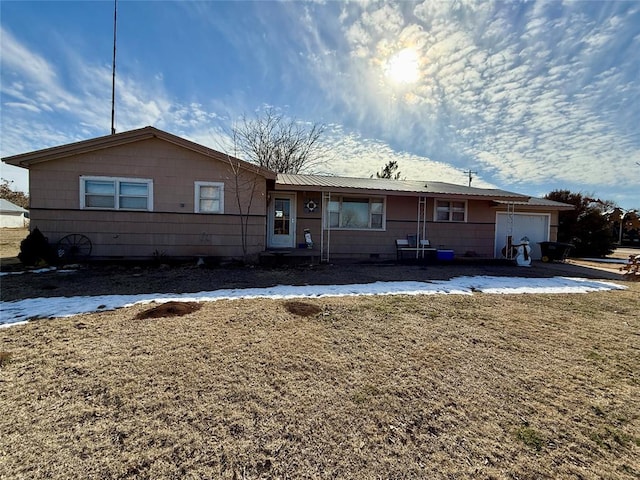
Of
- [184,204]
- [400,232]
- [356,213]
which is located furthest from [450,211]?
[184,204]

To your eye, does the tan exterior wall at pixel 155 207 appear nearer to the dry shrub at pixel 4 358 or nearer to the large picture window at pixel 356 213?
the large picture window at pixel 356 213

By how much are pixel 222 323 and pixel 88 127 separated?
16328 millimetres

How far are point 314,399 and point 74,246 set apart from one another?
927cm

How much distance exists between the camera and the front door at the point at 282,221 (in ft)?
34.5

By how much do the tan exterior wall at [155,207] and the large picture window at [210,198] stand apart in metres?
0.13

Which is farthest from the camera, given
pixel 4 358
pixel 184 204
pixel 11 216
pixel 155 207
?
pixel 11 216

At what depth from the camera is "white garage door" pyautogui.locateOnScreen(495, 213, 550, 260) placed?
12.8 meters

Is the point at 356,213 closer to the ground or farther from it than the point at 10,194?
closer to the ground

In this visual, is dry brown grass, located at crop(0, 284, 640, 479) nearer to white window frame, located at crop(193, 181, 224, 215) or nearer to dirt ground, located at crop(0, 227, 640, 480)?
dirt ground, located at crop(0, 227, 640, 480)

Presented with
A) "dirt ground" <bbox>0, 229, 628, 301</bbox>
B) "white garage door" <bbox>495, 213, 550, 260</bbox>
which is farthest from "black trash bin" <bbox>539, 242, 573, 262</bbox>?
"dirt ground" <bbox>0, 229, 628, 301</bbox>

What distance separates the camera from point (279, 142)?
885 inches

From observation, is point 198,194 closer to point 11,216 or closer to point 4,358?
point 4,358

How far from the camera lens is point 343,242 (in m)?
10.9

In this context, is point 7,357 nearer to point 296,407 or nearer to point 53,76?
point 296,407
